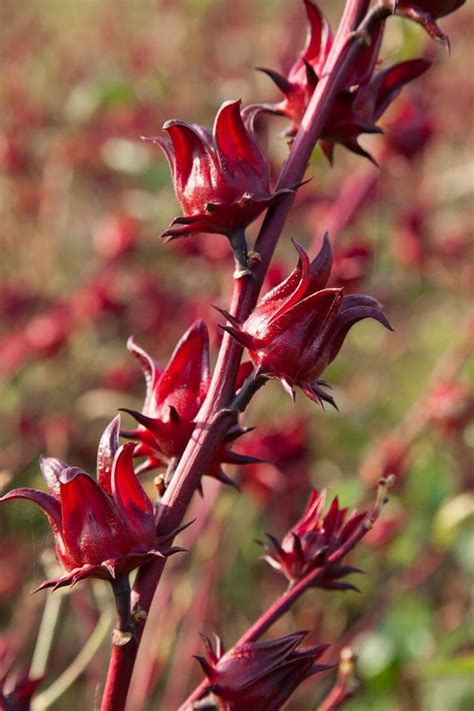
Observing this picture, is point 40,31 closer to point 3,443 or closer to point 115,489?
point 3,443

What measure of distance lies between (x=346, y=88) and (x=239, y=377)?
249 mm

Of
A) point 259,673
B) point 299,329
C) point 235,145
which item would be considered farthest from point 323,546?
point 235,145

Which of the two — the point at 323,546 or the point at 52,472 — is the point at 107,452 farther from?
the point at 323,546

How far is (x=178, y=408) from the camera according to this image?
717mm

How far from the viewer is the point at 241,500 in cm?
236

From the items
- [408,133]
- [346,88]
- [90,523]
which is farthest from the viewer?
[408,133]

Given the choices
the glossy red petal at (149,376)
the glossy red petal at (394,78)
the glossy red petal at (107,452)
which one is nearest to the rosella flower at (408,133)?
the glossy red petal at (394,78)

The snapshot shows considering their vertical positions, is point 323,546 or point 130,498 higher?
point 130,498

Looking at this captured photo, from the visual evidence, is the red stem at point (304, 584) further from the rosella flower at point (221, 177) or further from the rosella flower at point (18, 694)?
the rosella flower at point (221, 177)

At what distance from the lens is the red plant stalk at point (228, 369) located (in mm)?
642

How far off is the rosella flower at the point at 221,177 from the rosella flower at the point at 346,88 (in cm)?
6

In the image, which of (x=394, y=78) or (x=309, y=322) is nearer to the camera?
(x=309, y=322)

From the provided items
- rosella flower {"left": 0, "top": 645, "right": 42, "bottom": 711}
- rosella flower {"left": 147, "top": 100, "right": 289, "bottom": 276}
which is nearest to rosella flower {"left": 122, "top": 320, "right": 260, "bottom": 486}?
rosella flower {"left": 147, "top": 100, "right": 289, "bottom": 276}

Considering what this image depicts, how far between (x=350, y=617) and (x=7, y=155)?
1687 millimetres
